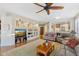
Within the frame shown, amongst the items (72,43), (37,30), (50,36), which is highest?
(37,30)

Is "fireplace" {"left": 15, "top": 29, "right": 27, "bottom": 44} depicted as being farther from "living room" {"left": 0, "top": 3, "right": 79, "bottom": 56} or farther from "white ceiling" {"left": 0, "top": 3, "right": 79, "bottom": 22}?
"white ceiling" {"left": 0, "top": 3, "right": 79, "bottom": 22}

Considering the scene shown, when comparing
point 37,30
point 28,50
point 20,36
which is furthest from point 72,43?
point 20,36

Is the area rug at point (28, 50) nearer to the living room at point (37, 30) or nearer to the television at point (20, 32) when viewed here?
the living room at point (37, 30)

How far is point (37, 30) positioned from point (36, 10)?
0.38 metres

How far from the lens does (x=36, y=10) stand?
192 cm

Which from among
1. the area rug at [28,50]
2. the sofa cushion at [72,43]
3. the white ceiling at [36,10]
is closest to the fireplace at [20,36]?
the area rug at [28,50]

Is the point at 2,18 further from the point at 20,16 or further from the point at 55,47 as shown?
the point at 55,47

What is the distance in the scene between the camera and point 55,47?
193cm

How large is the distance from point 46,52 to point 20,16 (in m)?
0.83

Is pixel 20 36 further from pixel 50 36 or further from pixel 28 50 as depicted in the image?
pixel 50 36

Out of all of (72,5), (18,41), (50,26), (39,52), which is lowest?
(39,52)

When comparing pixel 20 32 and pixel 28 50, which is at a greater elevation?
pixel 20 32

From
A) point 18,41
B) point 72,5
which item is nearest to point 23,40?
point 18,41

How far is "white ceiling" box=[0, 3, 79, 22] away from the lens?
1.84 metres
